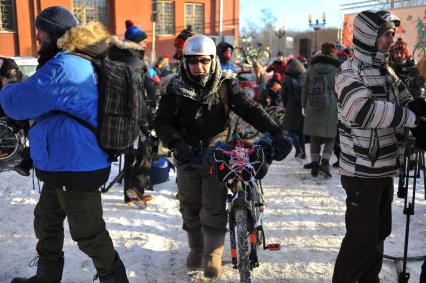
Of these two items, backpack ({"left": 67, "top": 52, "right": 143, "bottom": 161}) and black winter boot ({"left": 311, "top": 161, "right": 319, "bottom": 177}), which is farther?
black winter boot ({"left": 311, "top": 161, "right": 319, "bottom": 177})

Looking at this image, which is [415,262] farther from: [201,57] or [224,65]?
[224,65]

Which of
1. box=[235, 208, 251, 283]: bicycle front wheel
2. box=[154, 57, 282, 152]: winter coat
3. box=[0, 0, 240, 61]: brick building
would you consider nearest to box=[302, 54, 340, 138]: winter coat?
box=[154, 57, 282, 152]: winter coat

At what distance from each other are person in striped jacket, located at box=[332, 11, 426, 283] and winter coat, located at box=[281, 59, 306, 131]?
4351mm

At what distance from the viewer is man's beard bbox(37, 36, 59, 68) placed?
8.23 ft

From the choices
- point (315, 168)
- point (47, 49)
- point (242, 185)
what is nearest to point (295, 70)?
point (315, 168)

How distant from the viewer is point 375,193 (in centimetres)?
253

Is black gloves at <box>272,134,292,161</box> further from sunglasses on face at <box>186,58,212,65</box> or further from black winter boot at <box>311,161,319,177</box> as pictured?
black winter boot at <box>311,161,319,177</box>

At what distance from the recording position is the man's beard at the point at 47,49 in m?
2.51

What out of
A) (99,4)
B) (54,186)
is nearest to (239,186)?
(54,186)

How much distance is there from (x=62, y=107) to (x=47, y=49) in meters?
0.41

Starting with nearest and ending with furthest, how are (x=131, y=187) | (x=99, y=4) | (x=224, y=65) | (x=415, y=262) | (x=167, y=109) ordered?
(x=167, y=109)
(x=415, y=262)
(x=131, y=187)
(x=224, y=65)
(x=99, y=4)

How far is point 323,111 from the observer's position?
19.7 ft

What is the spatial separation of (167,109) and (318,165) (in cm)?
372

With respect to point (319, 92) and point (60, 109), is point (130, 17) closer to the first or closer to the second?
point (319, 92)
